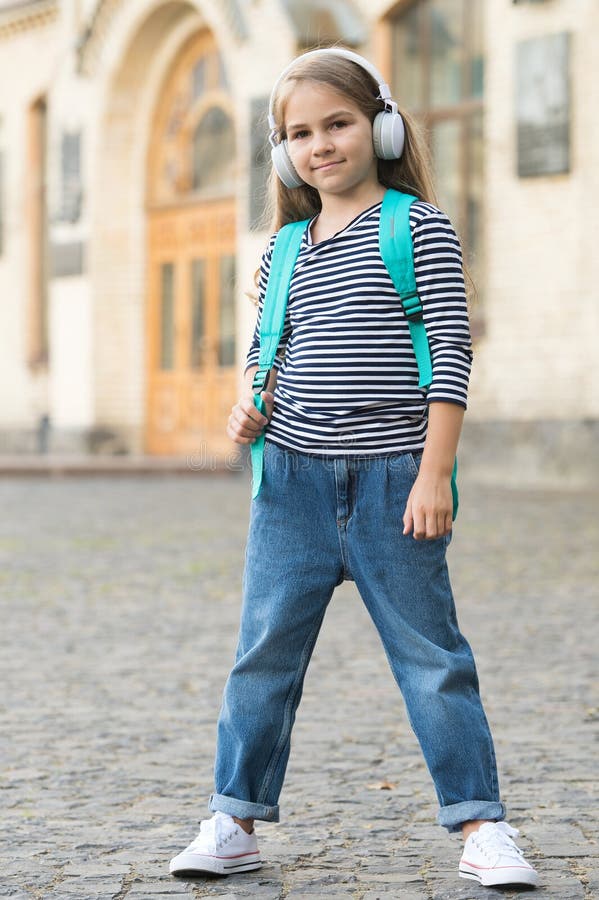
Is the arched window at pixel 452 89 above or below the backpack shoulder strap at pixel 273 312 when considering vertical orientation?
above

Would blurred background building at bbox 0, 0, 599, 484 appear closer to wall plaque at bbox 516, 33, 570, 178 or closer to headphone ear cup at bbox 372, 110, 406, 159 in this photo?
wall plaque at bbox 516, 33, 570, 178

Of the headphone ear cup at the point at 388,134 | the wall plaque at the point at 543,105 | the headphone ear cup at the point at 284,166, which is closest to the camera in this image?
the headphone ear cup at the point at 388,134

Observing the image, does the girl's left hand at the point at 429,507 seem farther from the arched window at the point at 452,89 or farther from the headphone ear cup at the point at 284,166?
the arched window at the point at 452,89

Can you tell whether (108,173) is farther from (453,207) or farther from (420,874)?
(420,874)

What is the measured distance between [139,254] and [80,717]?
17.1 meters

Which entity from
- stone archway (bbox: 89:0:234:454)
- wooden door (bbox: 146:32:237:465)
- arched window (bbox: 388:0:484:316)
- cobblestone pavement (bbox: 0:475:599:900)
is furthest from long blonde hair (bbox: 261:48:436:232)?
stone archway (bbox: 89:0:234:454)

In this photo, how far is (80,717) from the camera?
482cm

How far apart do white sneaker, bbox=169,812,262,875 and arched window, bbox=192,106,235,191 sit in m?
17.0

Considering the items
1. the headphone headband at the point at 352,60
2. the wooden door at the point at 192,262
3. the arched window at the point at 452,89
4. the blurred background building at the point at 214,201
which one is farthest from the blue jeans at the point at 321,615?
the wooden door at the point at 192,262

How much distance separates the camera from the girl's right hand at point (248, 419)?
10.3ft

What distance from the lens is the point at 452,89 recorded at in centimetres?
1638

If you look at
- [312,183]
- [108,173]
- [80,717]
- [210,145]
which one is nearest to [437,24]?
[210,145]

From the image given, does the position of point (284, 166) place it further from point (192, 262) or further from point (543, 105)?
point (192, 262)

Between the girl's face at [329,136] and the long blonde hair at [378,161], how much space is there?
18mm
